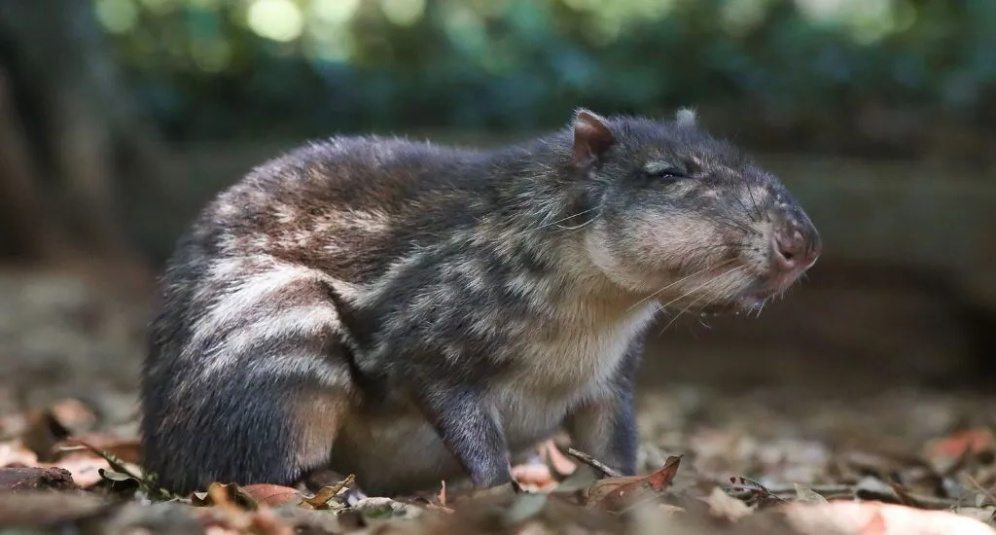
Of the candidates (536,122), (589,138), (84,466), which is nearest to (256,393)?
(84,466)

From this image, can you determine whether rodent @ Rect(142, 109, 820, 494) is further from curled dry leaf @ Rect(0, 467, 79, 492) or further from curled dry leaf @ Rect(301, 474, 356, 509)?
curled dry leaf @ Rect(0, 467, 79, 492)

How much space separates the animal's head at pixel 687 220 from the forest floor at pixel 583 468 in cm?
69

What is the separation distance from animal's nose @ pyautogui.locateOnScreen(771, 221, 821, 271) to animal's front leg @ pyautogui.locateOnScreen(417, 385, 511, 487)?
1.28m

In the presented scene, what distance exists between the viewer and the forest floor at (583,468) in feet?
11.4

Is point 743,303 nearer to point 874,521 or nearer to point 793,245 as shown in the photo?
point 793,245

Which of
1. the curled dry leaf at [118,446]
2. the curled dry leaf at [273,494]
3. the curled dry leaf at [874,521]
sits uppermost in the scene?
the curled dry leaf at [874,521]

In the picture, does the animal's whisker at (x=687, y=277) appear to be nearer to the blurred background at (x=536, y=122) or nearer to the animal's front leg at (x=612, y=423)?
the animal's front leg at (x=612, y=423)

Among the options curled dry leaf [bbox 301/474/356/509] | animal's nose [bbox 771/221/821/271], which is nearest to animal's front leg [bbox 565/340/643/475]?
animal's nose [bbox 771/221/821/271]

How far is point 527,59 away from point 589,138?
8988 mm

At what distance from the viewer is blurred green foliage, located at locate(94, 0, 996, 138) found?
12.7 metres

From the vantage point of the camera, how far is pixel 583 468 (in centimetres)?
495

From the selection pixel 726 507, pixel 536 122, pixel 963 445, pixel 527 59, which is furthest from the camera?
pixel 527 59

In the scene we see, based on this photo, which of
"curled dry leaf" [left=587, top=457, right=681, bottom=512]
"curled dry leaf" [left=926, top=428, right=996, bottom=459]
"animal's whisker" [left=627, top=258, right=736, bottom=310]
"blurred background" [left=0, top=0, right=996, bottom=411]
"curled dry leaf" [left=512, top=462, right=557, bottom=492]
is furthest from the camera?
"blurred background" [left=0, top=0, right=996, bottom=411]

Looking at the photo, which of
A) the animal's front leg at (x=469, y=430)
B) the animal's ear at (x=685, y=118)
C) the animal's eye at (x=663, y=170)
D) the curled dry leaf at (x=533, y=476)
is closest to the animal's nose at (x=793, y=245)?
the animal's eye at (x=663, y=170)
